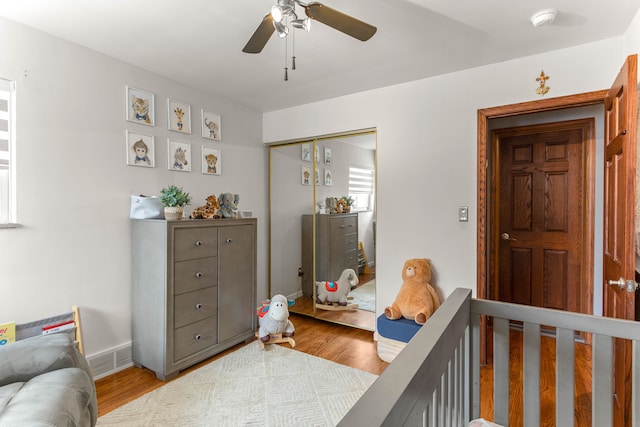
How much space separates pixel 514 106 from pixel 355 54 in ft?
3.98

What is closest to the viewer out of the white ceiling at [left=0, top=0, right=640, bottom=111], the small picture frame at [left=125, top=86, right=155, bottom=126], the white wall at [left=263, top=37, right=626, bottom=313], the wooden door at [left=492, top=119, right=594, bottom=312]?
the white ceiling at [left=0, top=0, right=640, bottom=111]

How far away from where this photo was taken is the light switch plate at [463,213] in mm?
2475

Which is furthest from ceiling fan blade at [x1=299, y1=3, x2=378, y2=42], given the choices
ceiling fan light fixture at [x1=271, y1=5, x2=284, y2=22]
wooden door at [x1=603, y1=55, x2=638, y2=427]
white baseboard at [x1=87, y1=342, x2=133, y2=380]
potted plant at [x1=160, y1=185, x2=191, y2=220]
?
white baseboard at [x1=87, y1=342, x2=133, y2=380]

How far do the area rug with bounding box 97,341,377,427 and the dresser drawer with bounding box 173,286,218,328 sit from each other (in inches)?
14.9

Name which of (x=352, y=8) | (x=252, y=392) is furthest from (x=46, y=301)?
(x=352, y=8)

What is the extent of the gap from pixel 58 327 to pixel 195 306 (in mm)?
814

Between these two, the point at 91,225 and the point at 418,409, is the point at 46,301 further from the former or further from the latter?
the point at 418,409

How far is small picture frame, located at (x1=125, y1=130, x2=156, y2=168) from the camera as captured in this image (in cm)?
241

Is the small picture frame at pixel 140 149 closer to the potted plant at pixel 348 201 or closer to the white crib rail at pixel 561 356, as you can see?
the potted plant at pixel 348 201

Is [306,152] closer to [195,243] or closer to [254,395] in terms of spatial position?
[195,243]

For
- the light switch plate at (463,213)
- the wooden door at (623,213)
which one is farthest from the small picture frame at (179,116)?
the wooden door at (623,213)

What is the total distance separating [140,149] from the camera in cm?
247

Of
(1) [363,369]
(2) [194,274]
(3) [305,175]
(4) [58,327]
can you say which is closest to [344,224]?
(3) [305,175]

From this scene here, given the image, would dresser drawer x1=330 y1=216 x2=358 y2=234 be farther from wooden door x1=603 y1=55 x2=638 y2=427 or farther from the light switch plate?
wooden door x1=603 y1=55 x2=638 y2=427
